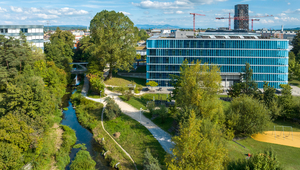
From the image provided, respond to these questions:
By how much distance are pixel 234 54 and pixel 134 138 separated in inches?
Answer: 1613

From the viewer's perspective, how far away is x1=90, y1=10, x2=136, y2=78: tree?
60.3 metres

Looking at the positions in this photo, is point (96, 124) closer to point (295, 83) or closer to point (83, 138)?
point (83, 138)

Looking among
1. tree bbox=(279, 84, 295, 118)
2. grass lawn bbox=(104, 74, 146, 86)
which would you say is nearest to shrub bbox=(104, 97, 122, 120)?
grass lawn bbox=(104, 74, 146, 86)

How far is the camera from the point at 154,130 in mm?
37250

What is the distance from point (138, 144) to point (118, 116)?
34.4ft

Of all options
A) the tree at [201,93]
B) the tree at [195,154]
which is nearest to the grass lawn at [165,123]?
the tree at [201,93]

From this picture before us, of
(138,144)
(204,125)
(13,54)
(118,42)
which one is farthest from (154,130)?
(13,54)

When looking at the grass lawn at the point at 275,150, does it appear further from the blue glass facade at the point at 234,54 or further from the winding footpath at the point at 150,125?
the blue glass facade at the point at 234,54

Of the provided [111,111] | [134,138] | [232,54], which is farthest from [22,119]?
[232,54]

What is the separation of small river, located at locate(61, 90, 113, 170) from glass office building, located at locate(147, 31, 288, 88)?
27.9m

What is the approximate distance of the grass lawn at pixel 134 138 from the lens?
31156mm

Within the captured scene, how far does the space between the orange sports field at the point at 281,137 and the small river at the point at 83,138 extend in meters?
22.8

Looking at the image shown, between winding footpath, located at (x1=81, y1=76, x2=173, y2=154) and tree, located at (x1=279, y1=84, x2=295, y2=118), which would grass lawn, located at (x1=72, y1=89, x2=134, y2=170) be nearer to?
winding footpath, located at (x1=81, y1=76, x2=173, y2=154)

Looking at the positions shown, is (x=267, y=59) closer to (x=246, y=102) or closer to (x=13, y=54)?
(x=246, y=102)
